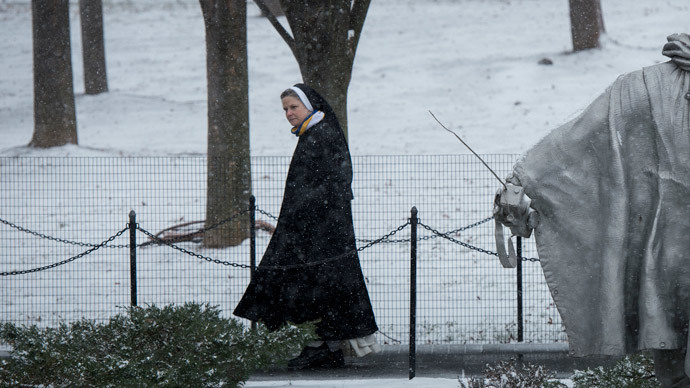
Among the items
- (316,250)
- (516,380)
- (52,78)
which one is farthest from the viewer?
(52,78)

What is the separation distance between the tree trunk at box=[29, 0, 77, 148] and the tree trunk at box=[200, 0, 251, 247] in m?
7.10

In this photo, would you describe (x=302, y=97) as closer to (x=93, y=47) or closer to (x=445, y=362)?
(x=445, y=362)

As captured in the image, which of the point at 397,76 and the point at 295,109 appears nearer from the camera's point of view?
the point at 295,109

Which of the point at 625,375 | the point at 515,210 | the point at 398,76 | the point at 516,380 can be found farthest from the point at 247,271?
the point at 398,76

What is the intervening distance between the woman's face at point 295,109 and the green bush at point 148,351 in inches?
60.8

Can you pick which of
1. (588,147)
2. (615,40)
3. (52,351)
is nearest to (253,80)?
(615,40)

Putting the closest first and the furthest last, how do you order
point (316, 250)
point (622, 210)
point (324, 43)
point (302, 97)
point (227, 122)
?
point (622, 210) < point (302, 97) < point (316, 250) < point (324, 43) < point (227, 122)

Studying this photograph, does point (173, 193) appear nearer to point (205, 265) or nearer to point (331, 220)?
point (205, 265)

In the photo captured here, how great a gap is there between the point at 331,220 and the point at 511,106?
12.5 meters

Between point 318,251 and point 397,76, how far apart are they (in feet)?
51.5

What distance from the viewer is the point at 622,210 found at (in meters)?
3.66

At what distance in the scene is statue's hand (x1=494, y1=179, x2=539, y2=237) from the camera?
12.2 ft

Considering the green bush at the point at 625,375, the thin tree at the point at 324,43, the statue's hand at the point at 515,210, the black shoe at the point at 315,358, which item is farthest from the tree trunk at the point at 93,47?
the statue's hand at the point at 515,210

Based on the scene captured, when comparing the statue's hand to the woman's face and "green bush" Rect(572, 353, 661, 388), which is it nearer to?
"green bush" Rect(572, 353, 661, 388)
